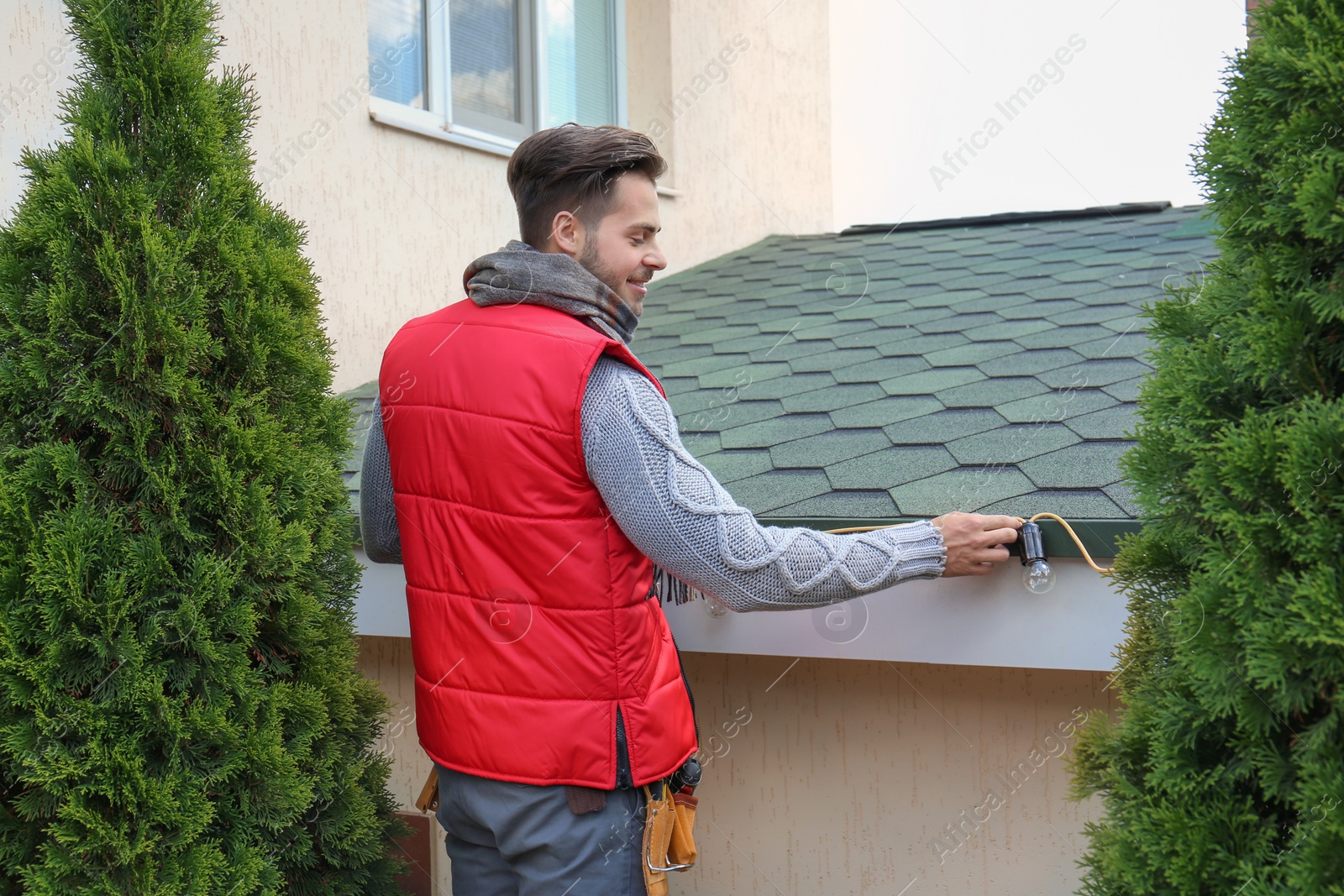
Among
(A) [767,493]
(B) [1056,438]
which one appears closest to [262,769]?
(A) [767,493]

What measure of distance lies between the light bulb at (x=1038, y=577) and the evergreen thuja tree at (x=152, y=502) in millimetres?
1594

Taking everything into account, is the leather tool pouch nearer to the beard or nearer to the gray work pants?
the gray work pants

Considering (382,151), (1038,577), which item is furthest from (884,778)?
(382,151)

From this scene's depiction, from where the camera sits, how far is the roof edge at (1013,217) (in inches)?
239

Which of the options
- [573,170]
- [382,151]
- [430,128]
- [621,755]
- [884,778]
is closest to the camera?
[621,755]

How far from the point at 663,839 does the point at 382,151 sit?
3.58 m

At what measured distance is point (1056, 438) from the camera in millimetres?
2820

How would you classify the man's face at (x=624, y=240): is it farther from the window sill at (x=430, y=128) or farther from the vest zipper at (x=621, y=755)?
the window sill at (x=430, y=128)

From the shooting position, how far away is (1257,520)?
1367 millimetres

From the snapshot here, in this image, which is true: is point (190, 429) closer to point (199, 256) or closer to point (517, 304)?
point (199, 256)

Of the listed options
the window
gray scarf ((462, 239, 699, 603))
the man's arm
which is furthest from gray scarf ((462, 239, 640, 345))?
the window

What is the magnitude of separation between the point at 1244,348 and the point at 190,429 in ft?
6.20

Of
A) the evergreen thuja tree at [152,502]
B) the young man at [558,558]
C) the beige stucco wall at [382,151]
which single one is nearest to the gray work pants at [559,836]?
the young man at [558,558]

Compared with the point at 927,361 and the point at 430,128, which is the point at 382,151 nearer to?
the point at 430,128
